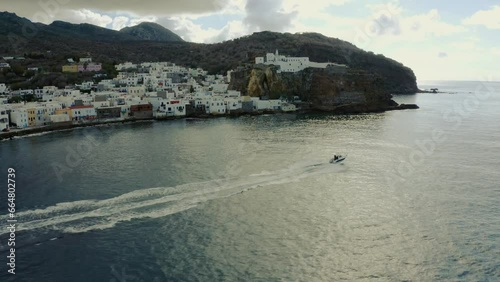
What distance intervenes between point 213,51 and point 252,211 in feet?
302

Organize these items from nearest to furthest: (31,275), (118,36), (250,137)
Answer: (31,275)
(250,137)
(118,36)

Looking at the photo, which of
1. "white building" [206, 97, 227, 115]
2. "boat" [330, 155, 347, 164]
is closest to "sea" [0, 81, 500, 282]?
"boat" [330, 155, 347, 164]

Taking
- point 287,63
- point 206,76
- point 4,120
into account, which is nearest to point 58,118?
point 4,120

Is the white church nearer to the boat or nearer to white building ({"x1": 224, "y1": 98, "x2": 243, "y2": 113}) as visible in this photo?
white building ({"x1": 224, "y1": 98, "x2": 243, "y2": 113})

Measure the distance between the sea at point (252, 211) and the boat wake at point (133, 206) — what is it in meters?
0.08

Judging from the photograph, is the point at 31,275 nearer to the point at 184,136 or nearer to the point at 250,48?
the point at 184,136

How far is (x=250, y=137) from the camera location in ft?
109

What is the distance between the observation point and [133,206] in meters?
16.6

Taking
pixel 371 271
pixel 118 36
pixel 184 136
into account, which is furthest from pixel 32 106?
pixel 118 36

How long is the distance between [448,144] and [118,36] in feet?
444

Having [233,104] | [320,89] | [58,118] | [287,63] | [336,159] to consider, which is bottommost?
[336,159]

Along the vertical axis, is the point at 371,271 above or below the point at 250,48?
below

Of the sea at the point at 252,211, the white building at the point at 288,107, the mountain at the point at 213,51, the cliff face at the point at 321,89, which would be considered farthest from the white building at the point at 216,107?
the mountain at the point at 213,51

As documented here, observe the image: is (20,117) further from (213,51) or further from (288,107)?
(213,51)
